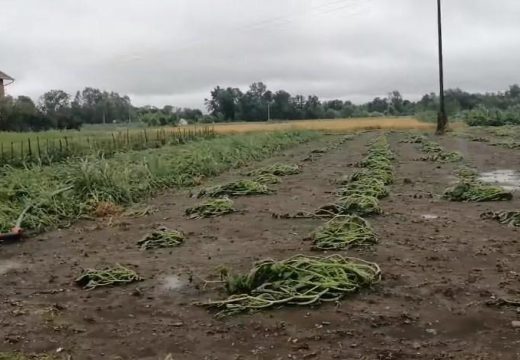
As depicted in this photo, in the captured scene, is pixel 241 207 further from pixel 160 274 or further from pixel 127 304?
pixel 127 304

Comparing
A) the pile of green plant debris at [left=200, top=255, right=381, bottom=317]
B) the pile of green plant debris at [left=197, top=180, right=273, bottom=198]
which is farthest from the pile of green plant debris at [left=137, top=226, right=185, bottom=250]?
the pile of green plant debris at [left=197, top=180, right=273, bottom=198]

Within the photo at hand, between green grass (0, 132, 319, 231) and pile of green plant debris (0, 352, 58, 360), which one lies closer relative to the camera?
pile of green plant debris (0, 352, 58, 360)

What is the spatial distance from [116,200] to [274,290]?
611 centimetres

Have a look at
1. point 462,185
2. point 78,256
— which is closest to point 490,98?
point 462,185

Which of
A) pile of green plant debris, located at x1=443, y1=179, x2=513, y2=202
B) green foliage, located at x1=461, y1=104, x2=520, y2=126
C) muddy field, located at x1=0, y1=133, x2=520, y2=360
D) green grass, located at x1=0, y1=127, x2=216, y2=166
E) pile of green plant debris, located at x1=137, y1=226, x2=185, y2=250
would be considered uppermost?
green foliage, located at x1=461, y1=104, x2=520, y2=126

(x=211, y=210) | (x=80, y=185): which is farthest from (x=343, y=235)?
(x=80, y=185)

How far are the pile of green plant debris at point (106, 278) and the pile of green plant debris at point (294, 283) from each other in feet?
3.10

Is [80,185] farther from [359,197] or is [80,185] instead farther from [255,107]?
[255,107]

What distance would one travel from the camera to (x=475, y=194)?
9508 millimetres

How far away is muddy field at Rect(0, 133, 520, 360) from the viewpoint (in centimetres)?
377

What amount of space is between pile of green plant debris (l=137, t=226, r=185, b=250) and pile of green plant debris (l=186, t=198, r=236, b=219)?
5.32 feet

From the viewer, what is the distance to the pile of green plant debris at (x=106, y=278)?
211 inches

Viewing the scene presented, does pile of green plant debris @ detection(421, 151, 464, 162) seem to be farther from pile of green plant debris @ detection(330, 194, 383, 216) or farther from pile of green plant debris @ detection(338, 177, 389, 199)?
pile of green plant debris @ detection(330, 194, 383, 216)

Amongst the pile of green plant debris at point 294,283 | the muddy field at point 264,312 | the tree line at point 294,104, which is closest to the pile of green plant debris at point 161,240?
the muddy field at point 264,312
